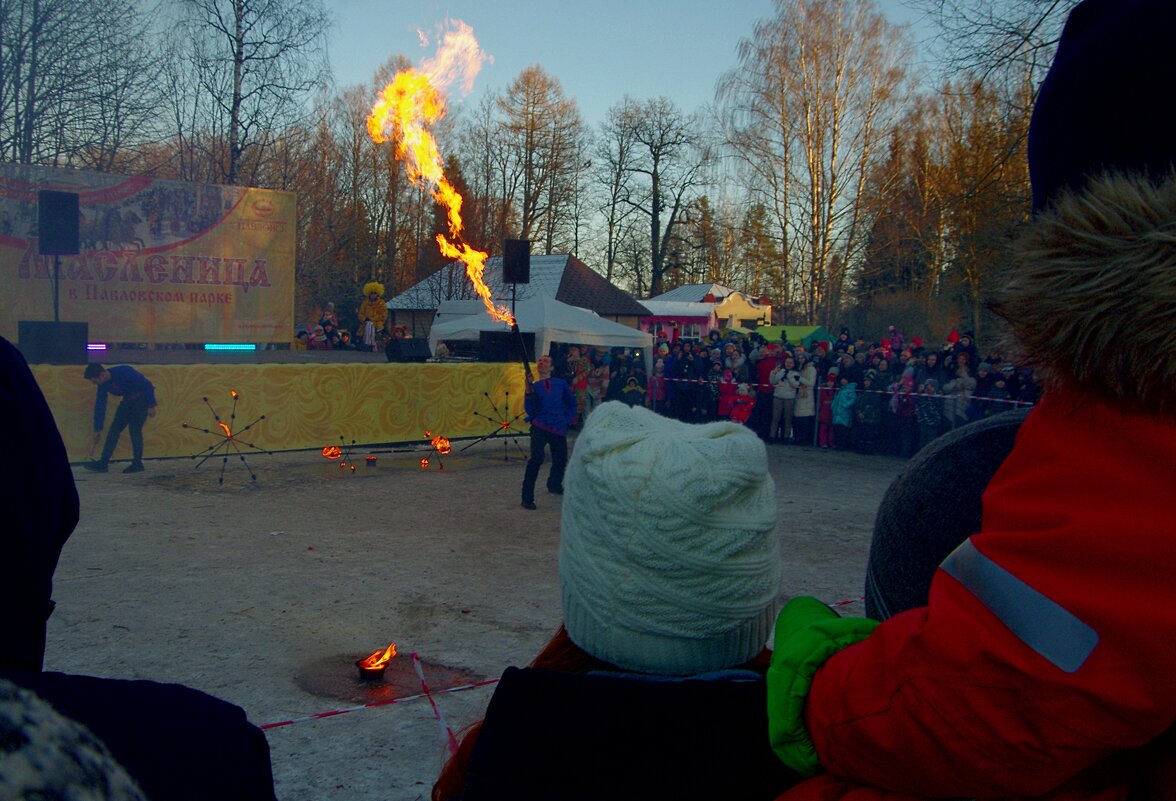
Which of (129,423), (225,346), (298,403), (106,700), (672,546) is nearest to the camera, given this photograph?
(106,700)

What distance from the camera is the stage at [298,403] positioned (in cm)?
1259

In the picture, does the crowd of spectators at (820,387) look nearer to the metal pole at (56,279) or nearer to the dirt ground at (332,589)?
the dirt ground at (332,589)

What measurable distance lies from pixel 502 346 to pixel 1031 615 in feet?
62.2

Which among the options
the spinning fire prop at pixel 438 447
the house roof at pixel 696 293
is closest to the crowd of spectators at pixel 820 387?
the spinning fire prop at pixel 438 447

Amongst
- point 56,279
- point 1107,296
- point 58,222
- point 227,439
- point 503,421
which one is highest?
point 58,222

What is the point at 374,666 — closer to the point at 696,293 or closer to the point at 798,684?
the point at 798,684

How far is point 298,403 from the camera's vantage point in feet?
46.1

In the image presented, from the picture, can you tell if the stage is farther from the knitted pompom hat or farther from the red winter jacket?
the red winter jacket

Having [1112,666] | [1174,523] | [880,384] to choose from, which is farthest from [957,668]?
[880,384]

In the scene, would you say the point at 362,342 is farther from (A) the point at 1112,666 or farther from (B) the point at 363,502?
(A) the point at 1112,666

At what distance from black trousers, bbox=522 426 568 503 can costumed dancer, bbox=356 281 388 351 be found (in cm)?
2622

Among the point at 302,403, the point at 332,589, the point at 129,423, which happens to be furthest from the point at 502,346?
the point at 332,589

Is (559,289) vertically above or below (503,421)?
above

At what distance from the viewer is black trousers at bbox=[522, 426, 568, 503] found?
11164mm
